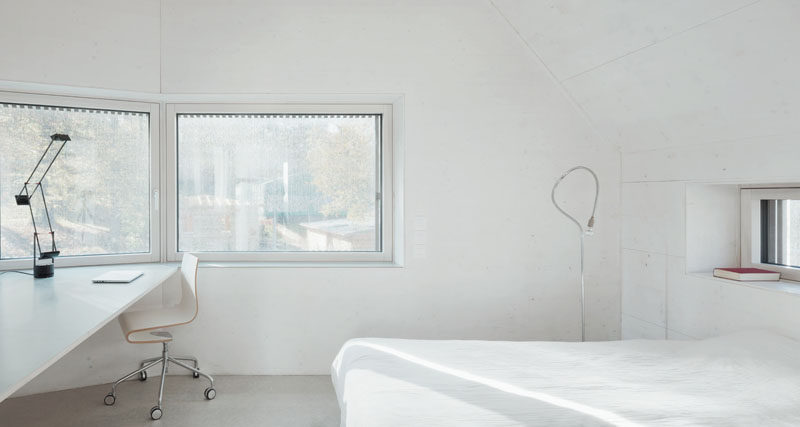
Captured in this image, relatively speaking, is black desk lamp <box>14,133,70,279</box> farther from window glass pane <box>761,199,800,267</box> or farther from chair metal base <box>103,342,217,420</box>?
window glass pane <box>761,199,800,267</box>

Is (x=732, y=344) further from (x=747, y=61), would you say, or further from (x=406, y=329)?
(x=406, y=329)

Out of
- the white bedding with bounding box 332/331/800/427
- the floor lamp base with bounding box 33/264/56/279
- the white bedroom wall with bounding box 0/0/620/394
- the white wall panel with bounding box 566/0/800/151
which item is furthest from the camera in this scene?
the white bedroom wall with bounding box 0/0/620/394

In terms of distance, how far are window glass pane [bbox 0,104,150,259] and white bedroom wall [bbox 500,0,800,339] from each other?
2.76m

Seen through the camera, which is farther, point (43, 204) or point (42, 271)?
point (43, 204)

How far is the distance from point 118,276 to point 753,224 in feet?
11.9

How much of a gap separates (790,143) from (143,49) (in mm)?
3638

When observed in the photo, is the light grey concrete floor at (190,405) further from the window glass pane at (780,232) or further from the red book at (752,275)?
the window glass pane at (780,232)

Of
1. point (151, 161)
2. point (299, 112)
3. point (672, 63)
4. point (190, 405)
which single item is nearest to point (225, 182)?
point (151, 161)

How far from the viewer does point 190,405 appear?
2.67m

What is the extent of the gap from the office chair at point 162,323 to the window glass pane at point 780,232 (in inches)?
128

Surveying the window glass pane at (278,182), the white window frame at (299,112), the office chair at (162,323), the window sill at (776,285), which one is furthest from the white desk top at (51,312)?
the window sill at (776,285)

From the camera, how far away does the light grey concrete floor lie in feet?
8.20

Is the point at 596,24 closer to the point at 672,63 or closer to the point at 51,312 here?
the point at 672,63

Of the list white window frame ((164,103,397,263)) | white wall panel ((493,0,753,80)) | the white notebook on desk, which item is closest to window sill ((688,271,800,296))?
white wall panel ((493,0,753,80))
